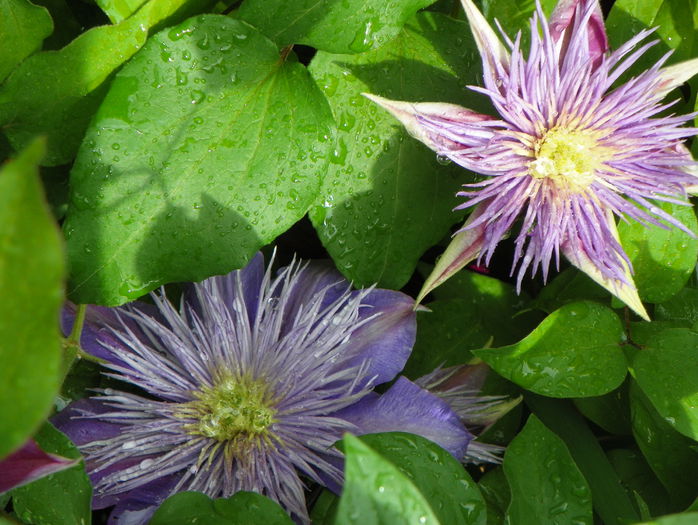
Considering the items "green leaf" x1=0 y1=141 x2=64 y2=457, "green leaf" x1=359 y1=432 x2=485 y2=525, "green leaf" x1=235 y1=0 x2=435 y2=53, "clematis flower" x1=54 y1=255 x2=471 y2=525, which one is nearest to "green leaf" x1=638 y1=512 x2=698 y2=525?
"green leaf" x1=359 y1=432 x2=485 y2=525

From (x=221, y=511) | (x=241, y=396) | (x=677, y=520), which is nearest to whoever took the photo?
(x=677, y=520)

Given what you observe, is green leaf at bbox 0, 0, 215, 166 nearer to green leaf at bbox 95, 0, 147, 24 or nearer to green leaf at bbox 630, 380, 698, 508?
green leaf at bbox 95, 0, 147, 24

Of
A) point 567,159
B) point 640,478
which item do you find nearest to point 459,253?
point 567,159

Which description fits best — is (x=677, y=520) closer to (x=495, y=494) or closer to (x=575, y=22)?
(x=495, y=494)

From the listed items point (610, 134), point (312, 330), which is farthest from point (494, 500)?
point (610, 134)

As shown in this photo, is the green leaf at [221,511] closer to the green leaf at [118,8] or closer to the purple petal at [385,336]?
the purple petal at [385,336]

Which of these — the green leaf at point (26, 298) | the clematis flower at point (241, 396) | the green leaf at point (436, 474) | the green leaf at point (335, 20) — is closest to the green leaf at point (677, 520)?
the green leaf at point (436, 474)

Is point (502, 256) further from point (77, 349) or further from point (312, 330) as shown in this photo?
point (77, 349)
